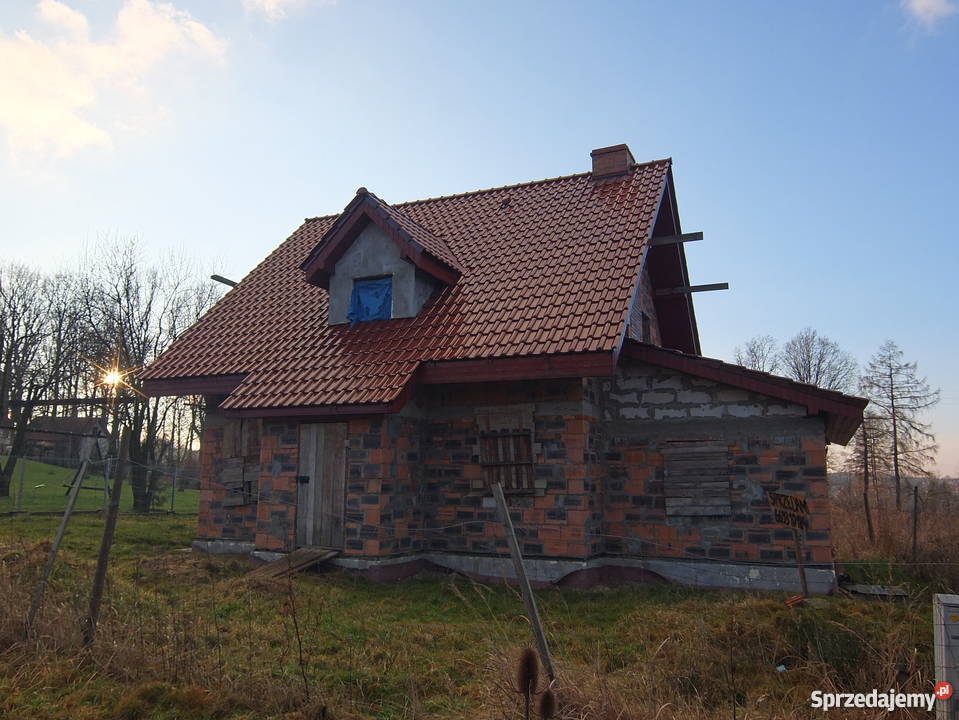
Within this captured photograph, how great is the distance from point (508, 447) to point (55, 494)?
24474mm

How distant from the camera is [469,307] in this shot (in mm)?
12258

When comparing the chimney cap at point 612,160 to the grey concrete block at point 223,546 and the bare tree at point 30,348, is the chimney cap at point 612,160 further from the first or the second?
the bare tree at point 30,348

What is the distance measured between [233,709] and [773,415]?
8293 mm

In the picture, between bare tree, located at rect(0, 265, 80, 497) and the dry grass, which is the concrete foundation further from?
bare tree, located at rect(0, 265, 80, 497)

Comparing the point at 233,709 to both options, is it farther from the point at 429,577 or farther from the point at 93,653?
the point at 429,577

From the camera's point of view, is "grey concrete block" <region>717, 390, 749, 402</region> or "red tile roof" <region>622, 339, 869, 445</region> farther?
"grey concrete block" <region>717, 390, 749, 402</region>

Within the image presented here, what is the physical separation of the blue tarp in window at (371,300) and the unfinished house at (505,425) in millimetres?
42

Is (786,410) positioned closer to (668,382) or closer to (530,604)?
(668,382)

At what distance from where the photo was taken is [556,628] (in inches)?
300

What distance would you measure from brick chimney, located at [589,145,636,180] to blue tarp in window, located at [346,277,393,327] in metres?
5.49

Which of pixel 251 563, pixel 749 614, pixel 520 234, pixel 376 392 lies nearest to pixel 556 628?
pixel 749 614

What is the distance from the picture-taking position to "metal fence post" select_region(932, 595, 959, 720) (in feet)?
13.7

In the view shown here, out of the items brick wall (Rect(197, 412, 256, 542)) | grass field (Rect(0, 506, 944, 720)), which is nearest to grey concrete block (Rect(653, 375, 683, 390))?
grass field (Rect(0, 506, 944, 720))

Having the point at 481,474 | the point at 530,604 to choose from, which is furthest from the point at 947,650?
the point at 481,474
